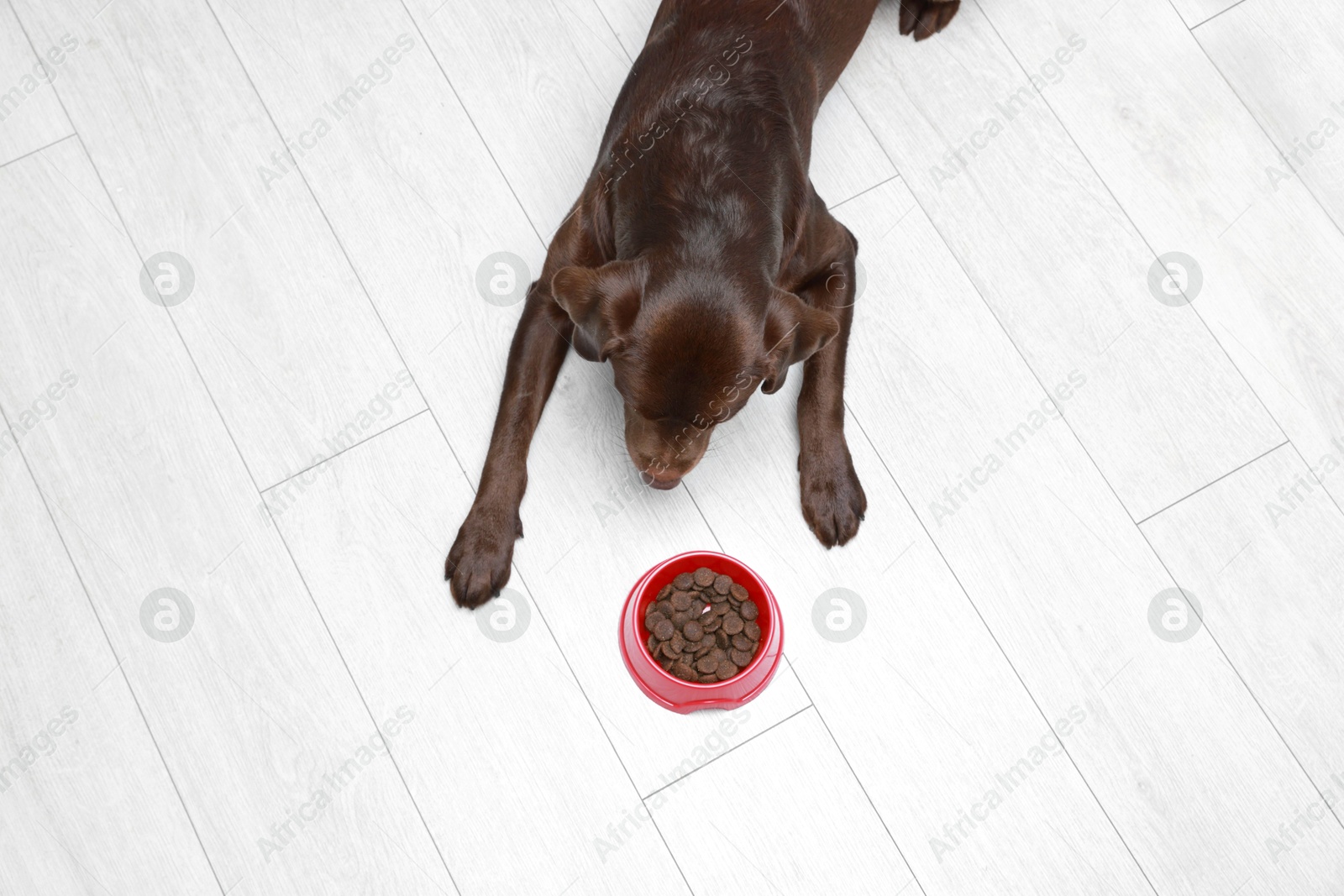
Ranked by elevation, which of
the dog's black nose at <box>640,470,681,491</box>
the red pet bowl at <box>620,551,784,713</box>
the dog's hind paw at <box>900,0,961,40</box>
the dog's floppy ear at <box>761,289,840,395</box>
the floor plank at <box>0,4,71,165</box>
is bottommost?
the red pet bowl at <box>620,551,784,713</box>

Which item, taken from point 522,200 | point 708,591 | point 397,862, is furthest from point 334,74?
point 397,862

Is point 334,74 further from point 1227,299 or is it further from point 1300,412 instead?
point 1300,412

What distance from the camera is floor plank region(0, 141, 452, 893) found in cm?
250

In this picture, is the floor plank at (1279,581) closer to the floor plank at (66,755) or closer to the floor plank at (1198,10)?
the floor plank at (1198,10)

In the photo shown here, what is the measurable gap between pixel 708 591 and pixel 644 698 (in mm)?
307

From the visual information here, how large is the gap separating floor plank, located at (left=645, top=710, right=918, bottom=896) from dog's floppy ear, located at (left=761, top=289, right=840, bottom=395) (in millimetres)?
957

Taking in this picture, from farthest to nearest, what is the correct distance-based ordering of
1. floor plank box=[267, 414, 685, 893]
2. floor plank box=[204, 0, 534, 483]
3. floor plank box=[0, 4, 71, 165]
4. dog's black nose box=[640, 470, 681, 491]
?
1. floor plank box=[0, 4, 71, 165]
2. floor plank box=[204, 0, 534, 483]
3. floor plank box=[267, 414, 685, 893]
4. dog's black nose box=[640, 470, 681, 491]

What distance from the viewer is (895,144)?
3.01m

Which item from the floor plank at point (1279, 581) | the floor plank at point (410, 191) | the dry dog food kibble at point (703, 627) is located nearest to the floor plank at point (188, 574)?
the floor plank at point (410, 191)

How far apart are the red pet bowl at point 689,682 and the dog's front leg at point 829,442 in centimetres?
27

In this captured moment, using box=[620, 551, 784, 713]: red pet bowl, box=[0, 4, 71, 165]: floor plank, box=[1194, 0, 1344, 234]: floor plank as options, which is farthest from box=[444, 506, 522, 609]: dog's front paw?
box=[1194, 0, 1344, 234]: floor plank

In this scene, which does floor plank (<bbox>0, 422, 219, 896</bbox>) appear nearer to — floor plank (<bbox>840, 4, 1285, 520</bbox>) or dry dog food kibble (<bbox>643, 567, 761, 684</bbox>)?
dry dog food kibble (<bbox>643, 567, 761, 684</bbox>)

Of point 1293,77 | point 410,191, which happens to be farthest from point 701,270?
point 1293,77

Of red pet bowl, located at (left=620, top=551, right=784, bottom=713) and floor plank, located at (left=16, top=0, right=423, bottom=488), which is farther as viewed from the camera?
floor plank, located at (left=16, top=0, right=423, bottom=488)
